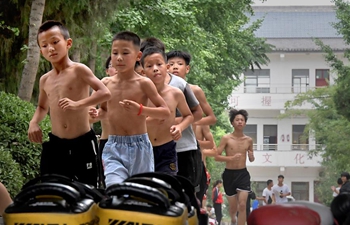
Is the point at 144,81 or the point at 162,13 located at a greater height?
the point at 162,13

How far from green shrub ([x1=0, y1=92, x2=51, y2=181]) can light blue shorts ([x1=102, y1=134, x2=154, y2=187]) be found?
3.57 meters

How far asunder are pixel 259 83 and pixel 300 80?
3315 millimetres

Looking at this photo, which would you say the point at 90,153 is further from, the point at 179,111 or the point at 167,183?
the point at 167,183

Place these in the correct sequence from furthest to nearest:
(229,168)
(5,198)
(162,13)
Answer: (162,13) < (229,168) < (5,198)

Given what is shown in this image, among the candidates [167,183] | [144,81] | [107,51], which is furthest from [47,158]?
[107,51]

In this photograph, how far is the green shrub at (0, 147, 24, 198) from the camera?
10953mm

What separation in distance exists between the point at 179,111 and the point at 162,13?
17048mm

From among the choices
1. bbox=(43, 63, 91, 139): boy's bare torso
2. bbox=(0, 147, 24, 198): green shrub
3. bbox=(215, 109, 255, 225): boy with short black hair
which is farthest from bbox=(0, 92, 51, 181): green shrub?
bbox=(215, 109, 255, 225): boy with short black hair

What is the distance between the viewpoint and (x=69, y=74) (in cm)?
876

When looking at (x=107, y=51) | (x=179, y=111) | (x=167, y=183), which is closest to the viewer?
(x=167, y=183)

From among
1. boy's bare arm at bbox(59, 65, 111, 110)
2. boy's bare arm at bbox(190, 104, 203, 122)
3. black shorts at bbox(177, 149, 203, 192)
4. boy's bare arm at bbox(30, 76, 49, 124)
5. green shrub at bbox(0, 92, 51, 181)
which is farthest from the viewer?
green shrub at bbox(0, 92, 51, 181)

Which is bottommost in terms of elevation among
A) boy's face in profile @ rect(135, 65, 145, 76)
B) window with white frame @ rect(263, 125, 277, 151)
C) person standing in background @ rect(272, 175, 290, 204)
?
person standing in background @ rect(272, 175, 290, 204)

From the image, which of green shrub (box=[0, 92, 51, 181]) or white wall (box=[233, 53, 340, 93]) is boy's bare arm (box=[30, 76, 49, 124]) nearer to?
green shrub (box=[0, 92, 51, 181])

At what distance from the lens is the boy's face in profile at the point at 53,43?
849 cm
